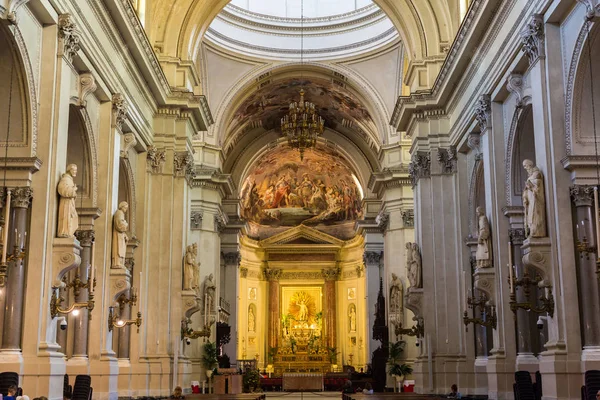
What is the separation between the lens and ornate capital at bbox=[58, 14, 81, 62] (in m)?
11.9

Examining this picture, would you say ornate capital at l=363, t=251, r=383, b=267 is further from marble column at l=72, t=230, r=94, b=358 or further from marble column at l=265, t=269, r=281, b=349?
marble column at l=72, t=230, r=94, b=358

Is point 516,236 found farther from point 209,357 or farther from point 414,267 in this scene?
point 209,357

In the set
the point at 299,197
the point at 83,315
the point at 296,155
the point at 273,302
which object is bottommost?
the point at 83,315

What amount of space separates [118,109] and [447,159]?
8056 millimetres

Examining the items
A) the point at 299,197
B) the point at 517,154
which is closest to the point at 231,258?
the point at 299,197

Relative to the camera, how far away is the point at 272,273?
41156 millimetres

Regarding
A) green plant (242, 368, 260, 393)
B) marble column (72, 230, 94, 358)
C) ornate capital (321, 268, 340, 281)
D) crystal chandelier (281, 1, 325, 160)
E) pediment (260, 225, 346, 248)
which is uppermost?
crystal chandelier (281, 1, 325, 160)

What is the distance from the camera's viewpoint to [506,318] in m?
14.5

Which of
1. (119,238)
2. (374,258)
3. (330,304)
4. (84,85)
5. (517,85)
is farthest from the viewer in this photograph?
(330,304)

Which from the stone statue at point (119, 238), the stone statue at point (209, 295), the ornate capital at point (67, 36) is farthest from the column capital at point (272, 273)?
the ornate capital at point (67, 36)

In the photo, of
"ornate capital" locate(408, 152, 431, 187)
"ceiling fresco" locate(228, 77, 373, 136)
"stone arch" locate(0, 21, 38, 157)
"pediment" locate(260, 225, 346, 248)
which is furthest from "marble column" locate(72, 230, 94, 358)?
"pediment" locate(260, 225, 346, 248)

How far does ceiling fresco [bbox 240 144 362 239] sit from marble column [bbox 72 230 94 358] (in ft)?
81.7

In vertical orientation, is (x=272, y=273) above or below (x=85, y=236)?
above

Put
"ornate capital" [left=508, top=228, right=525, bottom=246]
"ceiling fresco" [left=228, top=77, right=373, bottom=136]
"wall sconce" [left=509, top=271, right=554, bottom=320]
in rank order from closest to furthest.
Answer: "wall sconce" [left=509, top=271, right=554, bottom=320] → "ornate capital" [left=508, top=228, right=525, bottom=246] → "ceiling fresco" [left=228, top=77, right=373, bottom=136]
